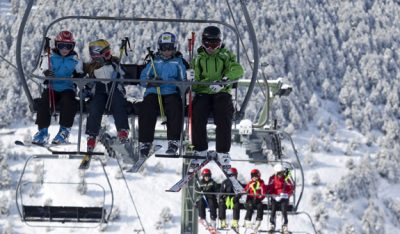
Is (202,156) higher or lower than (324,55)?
higher

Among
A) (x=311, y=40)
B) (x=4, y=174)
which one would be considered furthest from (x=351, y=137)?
(x=4, y=174)

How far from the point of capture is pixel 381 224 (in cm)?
11131

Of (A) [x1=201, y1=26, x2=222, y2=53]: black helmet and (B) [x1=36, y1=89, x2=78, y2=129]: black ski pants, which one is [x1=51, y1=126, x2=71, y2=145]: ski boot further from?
(A) [x1=201, y1=26, x2=222, y2=53]: black helmet

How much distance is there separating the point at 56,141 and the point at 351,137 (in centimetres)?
12668

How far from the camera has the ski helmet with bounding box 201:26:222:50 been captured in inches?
377

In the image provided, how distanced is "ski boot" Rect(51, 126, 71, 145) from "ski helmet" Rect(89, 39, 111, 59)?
0.87 meters

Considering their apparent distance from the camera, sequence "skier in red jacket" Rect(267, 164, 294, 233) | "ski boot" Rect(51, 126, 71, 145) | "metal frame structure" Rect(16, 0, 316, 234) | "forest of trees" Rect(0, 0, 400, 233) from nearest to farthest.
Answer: "metal frame structure" Rect(16, 0, 316, 234) → "ski boot" Rect(51, 126, 71, 145) → "skier in red jacket" Rect(267, 164, 294, 233) → "forest of trees" Rect(0, 0, 400, 233)

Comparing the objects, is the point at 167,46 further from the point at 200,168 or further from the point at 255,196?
the point at 255,196

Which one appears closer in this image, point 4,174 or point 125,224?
point 125,224

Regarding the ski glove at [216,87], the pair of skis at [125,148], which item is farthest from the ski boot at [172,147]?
the ski glove at [216,87]

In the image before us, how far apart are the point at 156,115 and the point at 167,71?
507mm

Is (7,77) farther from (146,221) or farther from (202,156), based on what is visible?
(202,156)

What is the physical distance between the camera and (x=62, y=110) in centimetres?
1002

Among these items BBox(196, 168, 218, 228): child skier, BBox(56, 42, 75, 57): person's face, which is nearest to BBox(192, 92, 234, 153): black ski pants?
BBox(56, 42, 75, 57): person's face
